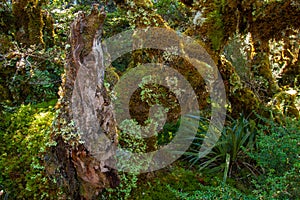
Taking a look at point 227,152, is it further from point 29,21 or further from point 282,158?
point 29,21

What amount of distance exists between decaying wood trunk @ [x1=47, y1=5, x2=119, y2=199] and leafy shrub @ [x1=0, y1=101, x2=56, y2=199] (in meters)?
0.19

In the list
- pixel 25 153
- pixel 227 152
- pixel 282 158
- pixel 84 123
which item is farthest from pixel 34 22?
pixel 282 158

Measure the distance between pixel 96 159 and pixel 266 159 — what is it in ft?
4.97

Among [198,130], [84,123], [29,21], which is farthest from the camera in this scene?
[29,21]

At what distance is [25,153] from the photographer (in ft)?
8.61

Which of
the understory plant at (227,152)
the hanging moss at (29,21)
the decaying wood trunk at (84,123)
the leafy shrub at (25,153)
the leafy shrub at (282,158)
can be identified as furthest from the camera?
the hanging moss at (29,21)

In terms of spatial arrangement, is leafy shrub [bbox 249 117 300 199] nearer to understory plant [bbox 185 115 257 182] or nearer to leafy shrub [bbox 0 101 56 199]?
understory plant [bbox 185 115 257 182]

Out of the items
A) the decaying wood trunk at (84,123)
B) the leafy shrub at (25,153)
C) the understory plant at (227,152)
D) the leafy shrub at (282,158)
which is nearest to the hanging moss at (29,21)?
the leafy shrub at (25,153)

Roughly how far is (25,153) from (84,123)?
83 cm

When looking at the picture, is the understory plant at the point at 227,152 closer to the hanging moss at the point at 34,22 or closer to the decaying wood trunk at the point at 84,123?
the decaying wood trunk at the point at 84,123

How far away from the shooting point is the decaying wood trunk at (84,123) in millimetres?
2082

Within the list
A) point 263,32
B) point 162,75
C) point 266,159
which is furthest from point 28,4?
point 266,159

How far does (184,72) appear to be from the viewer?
2885mm

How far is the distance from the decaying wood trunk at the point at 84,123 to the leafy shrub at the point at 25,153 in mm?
186
